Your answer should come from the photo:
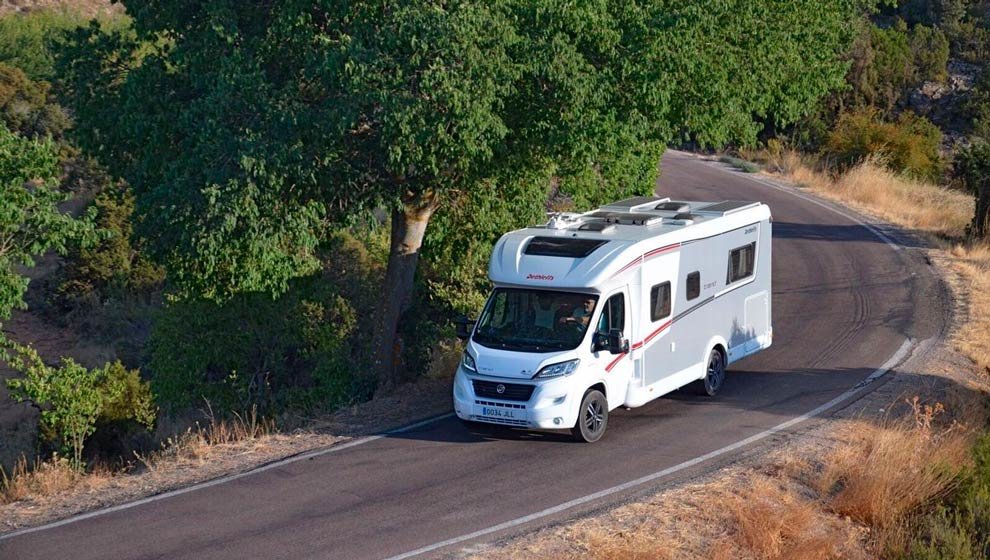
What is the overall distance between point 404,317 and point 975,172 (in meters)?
18.5

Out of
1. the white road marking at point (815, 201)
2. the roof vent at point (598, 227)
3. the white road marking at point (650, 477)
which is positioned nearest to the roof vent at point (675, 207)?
the roof vent at point (598, 227)

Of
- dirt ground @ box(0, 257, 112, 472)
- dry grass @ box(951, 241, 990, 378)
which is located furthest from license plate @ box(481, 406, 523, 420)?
dirt ground @ box(0, 257, 112, 472)

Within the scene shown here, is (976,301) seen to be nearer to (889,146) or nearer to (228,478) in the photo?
(228,478)

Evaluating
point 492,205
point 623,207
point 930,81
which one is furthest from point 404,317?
point 930,81

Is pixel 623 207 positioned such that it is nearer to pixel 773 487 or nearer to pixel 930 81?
pixel 773 487

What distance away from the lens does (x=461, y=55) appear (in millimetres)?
16250

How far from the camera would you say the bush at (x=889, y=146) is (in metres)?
43.4

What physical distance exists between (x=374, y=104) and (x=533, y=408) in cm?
526

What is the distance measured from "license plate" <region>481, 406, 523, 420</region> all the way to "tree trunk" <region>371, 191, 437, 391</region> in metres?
5.61

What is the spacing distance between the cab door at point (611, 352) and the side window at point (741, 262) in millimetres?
3188

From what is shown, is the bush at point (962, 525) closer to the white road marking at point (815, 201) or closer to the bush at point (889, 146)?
the white road marking at point (815, 201)

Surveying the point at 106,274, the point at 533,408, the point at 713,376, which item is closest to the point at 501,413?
the point at 533,408

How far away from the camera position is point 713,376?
17.7 meters

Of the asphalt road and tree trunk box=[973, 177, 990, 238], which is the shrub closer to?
tree trunk box=[973, 177, 990, 238]
